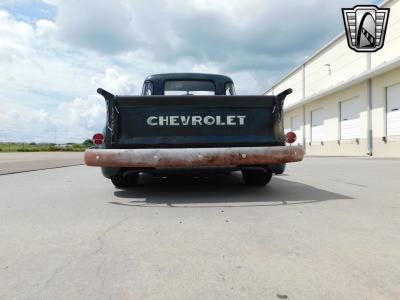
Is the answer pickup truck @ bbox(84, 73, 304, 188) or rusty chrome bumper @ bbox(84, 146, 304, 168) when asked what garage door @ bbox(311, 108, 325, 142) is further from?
rusty chrome bumper @ bbox(84, 146, 304, 168)

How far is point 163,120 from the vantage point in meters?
4.73

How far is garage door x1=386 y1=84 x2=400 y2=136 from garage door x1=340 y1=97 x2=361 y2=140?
114 inches

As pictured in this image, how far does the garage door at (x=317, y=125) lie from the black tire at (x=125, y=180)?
23.0m

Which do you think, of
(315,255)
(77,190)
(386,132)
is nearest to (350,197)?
(315,255)

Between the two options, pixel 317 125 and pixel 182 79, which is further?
pixel 317 125

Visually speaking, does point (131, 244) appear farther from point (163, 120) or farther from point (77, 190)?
point (77, 190)

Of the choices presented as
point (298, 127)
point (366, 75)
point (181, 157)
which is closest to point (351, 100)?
point (366, 75)

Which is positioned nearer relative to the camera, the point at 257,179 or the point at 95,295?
the point at 95,295

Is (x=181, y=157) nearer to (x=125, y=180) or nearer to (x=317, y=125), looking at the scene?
(x=125, y=180)

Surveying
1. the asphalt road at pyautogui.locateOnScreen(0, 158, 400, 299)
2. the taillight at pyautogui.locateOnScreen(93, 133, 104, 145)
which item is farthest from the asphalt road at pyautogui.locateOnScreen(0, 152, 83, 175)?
the asphalt road at pyautogui.locateOnScreen(0, 158, 400, 299)

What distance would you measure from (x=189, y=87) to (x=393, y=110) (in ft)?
48.8

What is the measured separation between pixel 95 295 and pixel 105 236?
1.13m

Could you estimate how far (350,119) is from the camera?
2230 centimetres

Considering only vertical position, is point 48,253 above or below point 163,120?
below
